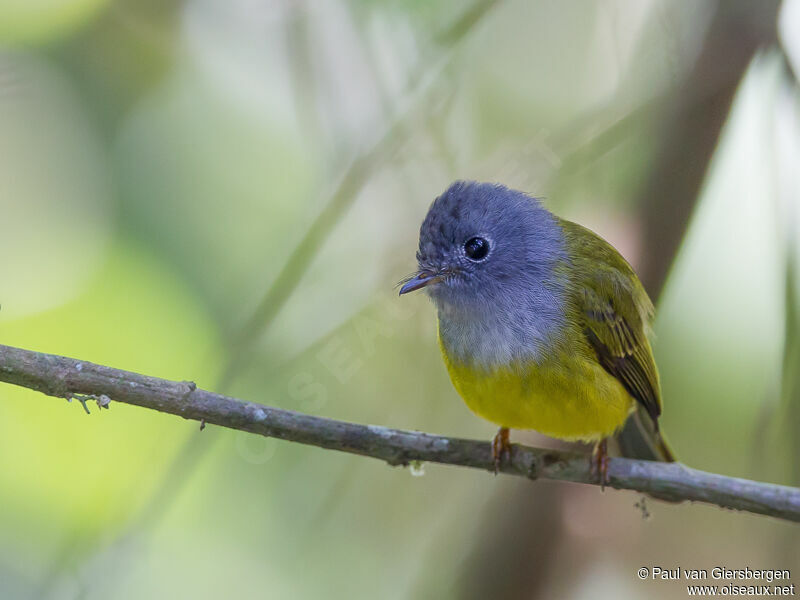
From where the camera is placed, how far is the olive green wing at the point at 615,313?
2400 millimetres

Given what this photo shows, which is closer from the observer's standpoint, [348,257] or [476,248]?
[476,248]

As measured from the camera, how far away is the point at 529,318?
2.30 meters

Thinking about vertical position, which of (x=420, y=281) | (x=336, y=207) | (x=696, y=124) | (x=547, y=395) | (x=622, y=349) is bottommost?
(x=547, y=395)

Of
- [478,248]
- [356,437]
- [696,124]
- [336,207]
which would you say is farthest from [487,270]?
[696,124]

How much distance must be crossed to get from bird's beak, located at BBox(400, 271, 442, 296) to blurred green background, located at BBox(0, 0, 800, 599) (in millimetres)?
616

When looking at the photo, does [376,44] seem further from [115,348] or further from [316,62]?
[115,348]

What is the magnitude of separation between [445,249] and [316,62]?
1.25 meters

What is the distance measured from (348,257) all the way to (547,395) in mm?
1193

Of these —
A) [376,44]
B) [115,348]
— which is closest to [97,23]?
[376,44]

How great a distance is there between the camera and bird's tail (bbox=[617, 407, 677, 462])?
8.79ft

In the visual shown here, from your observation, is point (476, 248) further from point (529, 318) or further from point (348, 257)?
point (348, 257)

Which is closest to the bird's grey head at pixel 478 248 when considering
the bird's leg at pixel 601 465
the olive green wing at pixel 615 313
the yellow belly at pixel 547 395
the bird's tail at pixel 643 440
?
the olive green wing at pixel 615 313

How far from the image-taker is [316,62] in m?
3.11

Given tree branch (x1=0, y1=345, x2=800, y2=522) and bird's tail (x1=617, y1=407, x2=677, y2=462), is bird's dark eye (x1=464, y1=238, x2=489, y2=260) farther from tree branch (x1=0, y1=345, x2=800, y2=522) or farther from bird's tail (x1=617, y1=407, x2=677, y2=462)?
bird's tail (x1=617, y1=407, x2=677, y2=462)
